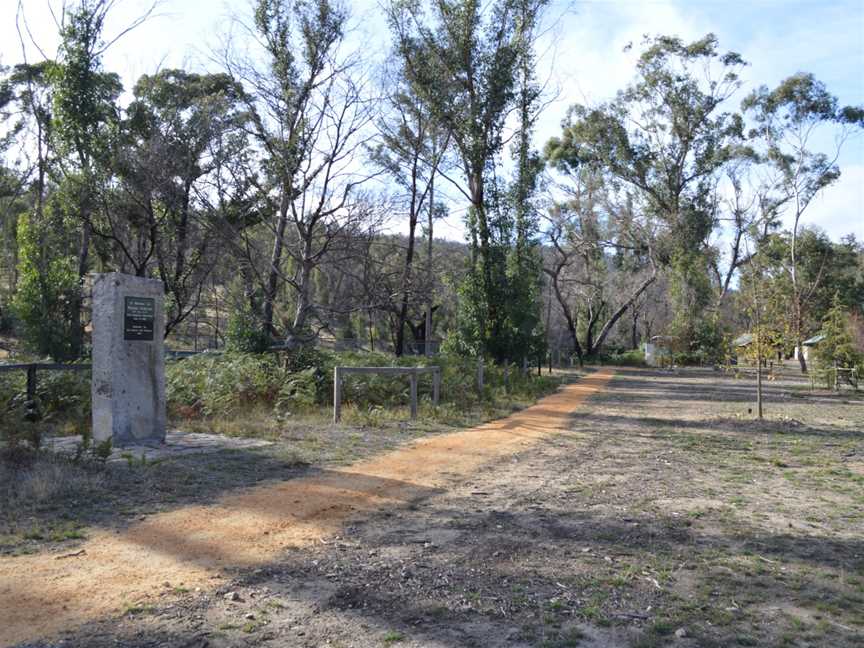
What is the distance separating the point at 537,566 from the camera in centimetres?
550

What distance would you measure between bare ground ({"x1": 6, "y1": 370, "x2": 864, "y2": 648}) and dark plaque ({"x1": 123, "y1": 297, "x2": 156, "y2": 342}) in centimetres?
346

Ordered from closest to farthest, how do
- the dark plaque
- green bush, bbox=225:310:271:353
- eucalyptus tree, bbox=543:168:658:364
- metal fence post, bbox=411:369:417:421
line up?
the dark plaque, metal fence post, bbox=411:369:417:421, green bush, bbox=225:310:271:353, eucalyptus tree, bbox=543:168:658:364

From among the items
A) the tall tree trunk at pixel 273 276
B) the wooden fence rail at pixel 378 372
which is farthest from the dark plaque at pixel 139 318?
the tall tree trunk at pixel 273 276

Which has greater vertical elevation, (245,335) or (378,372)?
(245,335)

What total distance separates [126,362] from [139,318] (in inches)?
23.9

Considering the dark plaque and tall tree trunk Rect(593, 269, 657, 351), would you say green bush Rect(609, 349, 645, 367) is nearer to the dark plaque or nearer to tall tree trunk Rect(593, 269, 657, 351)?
tall tree trunk Rect(593, 269, 657, 351)

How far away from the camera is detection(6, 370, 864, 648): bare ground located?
431cm

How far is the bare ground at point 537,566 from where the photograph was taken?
4.31 meters

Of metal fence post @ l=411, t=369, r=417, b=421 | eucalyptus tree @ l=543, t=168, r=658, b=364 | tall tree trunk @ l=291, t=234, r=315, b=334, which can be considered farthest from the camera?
eucalyptus tree @ l=543, t=168, r=658, b=364

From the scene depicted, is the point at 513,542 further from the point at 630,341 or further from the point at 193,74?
the point at 630,341

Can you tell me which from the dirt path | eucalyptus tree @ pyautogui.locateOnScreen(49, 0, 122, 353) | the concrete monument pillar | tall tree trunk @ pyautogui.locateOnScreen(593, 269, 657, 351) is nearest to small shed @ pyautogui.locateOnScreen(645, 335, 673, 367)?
tall tree trunk @ pyautogui.locateOnScreen(593, 269, 657, 351)

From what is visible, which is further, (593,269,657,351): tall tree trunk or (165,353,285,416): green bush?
(593,269,657,351): tall tree trunk

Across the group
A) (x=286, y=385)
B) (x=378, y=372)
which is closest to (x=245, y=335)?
(x=286, y=385)

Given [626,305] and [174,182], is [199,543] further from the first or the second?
[626,305]
